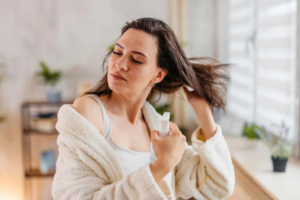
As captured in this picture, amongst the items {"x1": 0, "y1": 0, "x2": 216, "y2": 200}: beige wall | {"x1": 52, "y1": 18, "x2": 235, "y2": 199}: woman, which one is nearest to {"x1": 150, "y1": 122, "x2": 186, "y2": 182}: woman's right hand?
{"x1": 52, "y1": 18, "x2": 235, "y2": 199}: woman

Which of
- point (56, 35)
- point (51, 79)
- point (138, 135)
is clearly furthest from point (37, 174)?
point (138, 135)

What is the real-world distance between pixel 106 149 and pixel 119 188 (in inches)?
5.4

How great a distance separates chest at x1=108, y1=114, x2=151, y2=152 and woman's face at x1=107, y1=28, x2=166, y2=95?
111 millimetres

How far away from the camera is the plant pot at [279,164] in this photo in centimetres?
181

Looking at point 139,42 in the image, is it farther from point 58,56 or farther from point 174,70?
point 58,56

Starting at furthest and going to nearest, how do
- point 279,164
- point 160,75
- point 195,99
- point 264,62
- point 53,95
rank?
point 53,95 < point 264,62 < point 279,164 < point 195,99 < point 160,75

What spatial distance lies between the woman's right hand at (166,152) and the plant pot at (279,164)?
0.88m

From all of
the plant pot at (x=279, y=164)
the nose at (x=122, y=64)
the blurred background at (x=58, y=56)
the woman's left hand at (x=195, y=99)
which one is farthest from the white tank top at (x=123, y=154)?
the blurred background at (x=58, y=56)

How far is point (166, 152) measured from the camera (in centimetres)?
102

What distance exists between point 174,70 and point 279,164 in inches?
31.4

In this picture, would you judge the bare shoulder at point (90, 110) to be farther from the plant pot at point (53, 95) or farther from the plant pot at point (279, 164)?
the plant pot at point (53, 95)

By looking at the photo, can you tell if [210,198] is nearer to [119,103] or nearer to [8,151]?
[119,103]

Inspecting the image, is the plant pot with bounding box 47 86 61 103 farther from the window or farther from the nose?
the nose

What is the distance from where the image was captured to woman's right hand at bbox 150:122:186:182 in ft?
3.32
